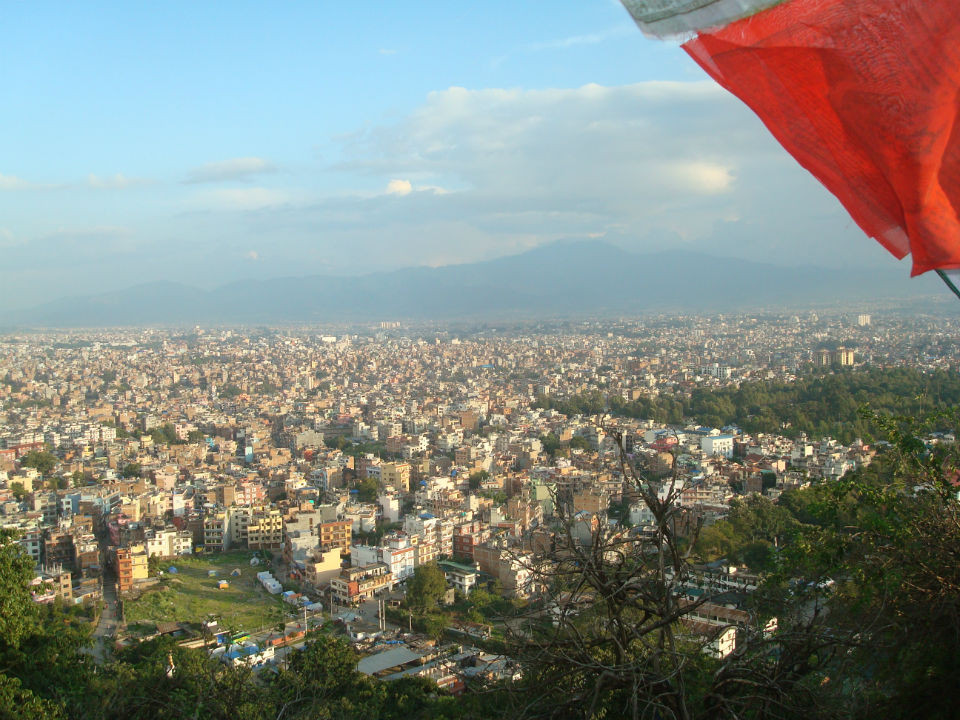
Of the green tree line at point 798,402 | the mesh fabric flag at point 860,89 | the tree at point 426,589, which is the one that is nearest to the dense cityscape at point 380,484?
the tree at point 426,589

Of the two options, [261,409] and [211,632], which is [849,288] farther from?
[211,632]

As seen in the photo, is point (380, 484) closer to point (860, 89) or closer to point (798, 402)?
point (798, 402)

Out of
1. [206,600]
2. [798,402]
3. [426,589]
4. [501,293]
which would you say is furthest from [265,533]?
[501,293]

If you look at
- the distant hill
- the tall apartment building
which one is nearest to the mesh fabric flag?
the tall apartment building

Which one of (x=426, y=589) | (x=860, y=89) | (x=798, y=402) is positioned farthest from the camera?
(x=798, y=402)

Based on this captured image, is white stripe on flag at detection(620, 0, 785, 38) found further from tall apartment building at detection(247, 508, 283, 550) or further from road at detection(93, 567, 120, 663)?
tall apartment building at detection(247, 508, 283, 550)
